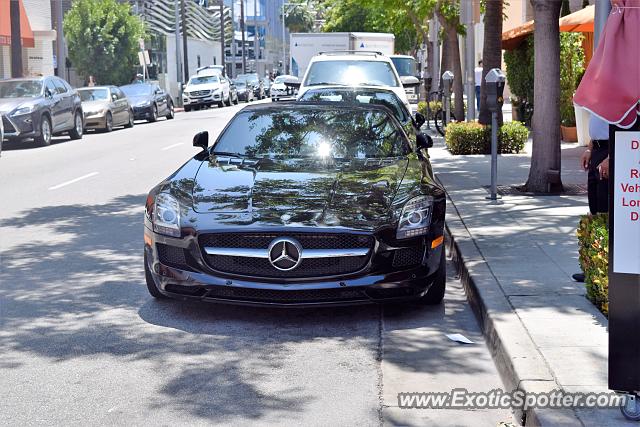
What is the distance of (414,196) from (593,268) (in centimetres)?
139

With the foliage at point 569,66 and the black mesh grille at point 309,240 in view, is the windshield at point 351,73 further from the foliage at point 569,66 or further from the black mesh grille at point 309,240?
the black mesh grille at point 309,240

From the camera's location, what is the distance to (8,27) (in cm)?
4316

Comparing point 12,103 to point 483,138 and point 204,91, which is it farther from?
point 204,91

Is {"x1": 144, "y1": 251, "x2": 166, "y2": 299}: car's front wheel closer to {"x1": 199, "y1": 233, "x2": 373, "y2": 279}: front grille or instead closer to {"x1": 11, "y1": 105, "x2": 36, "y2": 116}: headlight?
{"x1": 199, "y1": 233, "x2": 373, "y2": 279}: front grille

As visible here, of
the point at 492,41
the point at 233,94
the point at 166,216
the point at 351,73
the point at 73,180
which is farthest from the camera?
the point at 233,94

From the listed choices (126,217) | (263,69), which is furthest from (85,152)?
(263,69)

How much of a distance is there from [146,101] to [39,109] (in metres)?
13.2

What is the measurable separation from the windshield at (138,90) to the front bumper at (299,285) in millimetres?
33339

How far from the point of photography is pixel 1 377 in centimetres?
612

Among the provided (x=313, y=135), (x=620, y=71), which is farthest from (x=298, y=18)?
(x=620, y=71)

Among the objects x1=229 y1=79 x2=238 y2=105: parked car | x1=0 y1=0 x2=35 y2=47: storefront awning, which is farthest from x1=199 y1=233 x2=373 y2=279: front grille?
x1=229 y1=79 x2=238 y2=105: parked car

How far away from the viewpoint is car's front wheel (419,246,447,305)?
768 centimetres

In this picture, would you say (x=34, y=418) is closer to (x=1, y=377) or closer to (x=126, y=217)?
(x=1, y=377)

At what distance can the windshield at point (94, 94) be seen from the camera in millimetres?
33625
